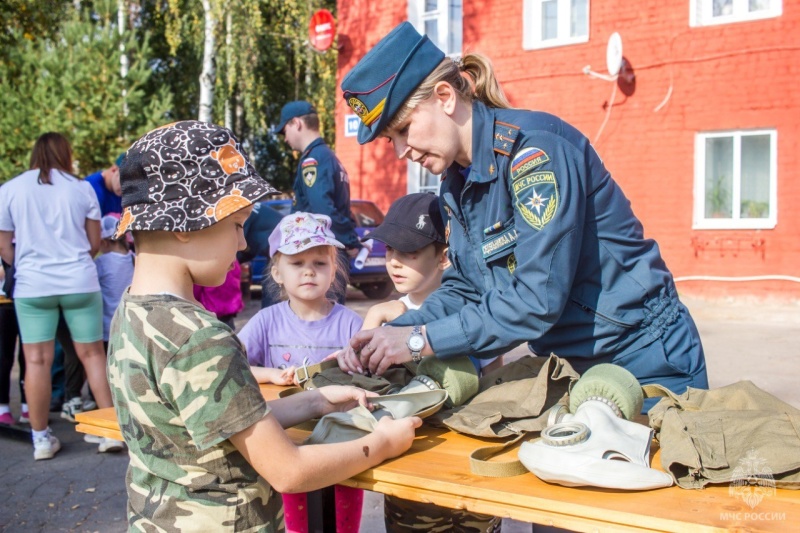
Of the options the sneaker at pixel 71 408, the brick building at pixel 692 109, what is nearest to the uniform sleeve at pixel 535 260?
the sneaker at pixel 71 408

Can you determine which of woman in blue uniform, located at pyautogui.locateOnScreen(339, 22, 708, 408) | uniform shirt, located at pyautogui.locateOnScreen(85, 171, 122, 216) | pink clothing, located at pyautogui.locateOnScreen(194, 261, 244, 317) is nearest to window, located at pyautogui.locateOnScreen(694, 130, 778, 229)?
uniform shirt, located at pyautogui.locateOnScreen(85, 171, 122, 216)

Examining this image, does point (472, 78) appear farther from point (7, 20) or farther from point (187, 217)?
point (7, 20)

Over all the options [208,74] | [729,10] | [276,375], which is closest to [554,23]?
[729,10]

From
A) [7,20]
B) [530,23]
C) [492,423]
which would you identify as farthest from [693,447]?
[530,23]

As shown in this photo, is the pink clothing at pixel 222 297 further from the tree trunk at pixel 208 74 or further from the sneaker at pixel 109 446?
the tree trunk at pixel 208 74

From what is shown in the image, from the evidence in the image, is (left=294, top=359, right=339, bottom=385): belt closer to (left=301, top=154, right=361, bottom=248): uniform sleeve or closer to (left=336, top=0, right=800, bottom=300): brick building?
(left=301, top=154, right=361, bottom=248): uniform sleeve

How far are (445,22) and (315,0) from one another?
14.1 ft

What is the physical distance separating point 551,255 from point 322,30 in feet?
46.9

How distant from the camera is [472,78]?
2506mm

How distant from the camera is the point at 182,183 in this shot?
5.86 ft

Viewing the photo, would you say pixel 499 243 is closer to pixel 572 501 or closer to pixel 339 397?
pixel 339 397

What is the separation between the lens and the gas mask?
168 centimetres

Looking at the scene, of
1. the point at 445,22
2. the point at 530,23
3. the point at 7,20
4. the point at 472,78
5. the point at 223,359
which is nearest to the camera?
the point at 223,359

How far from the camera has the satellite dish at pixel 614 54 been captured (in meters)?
12.4
